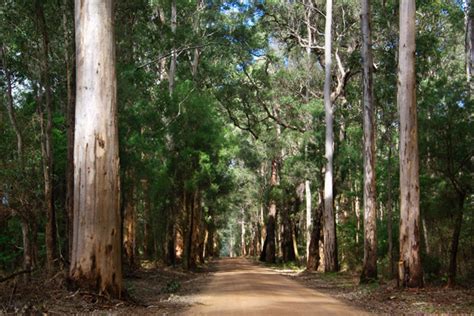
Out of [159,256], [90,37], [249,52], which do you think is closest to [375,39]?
[249,52]

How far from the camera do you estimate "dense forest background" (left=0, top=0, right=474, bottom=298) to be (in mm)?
15328

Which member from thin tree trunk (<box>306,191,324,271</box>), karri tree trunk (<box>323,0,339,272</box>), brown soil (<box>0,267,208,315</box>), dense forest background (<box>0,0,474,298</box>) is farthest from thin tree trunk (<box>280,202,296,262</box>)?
brown soil (<box>0,267,208,315</box>)

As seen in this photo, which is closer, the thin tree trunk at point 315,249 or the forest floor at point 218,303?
the forest floor at point 218,303

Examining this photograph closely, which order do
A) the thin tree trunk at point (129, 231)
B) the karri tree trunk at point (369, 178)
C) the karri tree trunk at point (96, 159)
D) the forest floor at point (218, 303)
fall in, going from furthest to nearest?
1. the thin tree trunk at point (129, 231)
2. the karri tree trunk at point (369, 178)
3. the karri tree trunk at point (96, 159)
4. the forest floor at point (218, 303)

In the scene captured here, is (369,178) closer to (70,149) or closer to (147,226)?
(70,149)

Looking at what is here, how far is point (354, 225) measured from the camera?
29.6 metres

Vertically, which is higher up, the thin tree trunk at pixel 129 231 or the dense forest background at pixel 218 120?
the dense forest background at pixel 218 120

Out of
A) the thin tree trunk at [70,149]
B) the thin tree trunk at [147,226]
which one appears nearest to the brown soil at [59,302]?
the thin tree trunk at [70,149]

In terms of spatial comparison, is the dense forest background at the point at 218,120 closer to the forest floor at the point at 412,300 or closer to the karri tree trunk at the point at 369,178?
the karri tree trunk at the point at 369,178

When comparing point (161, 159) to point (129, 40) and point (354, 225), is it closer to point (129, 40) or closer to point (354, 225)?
point (129, 40)

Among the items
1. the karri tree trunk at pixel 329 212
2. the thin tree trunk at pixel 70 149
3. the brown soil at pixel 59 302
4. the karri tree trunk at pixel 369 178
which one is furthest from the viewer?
the karri tree trunk at pixel 329 212

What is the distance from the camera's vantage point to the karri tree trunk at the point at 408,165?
1359 cm

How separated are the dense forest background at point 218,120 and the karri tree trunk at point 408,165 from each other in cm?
187

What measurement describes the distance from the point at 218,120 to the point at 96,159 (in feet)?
55.1
